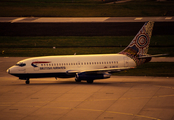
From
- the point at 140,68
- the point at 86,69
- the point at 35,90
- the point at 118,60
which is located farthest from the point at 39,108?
the point at 140,68

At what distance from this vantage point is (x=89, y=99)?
35875 millimetres

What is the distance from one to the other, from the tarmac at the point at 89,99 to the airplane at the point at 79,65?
57.6 inches

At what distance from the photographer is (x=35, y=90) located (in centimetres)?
4138

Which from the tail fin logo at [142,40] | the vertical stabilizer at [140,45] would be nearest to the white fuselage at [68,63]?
the vertical stabilizer at [140,45]

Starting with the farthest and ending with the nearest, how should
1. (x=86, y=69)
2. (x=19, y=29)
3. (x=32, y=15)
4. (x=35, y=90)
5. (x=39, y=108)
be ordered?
(x=32, y=15) < (x=19, y=29) < (x=86, y=69) < (x=35, y=90) < (x=39, y=108)

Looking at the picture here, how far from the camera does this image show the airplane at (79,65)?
45281 mm

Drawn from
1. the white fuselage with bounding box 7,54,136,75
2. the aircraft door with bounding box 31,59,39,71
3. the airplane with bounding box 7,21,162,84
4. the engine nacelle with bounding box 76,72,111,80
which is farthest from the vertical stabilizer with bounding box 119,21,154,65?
the aircraft door with bounding box 31,59,39,71

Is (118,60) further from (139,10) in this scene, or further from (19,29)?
(139,10)

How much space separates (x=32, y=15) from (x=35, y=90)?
72.3 meters

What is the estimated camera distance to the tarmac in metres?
29.6

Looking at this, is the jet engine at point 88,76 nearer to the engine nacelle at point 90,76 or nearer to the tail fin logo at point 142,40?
the engine nacelle at point 90,76

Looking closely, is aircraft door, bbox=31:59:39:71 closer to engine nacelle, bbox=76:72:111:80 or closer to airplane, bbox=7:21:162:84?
airplane, bbox=7:21:162:84

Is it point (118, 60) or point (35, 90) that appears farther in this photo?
point (118, 60)

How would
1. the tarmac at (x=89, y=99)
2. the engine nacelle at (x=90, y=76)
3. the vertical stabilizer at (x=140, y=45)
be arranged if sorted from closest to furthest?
the tarmac at (x=89, y=99)
the engine nacelle at (x=90, y=76)
the vertical stabilizer at (x=140, y=45)
